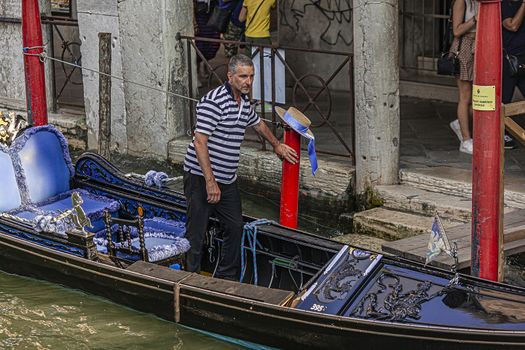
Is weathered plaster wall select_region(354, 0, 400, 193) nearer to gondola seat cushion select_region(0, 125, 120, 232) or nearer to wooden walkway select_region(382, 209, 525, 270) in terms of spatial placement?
wooden walkway select_region(382, 209, 525, 270)

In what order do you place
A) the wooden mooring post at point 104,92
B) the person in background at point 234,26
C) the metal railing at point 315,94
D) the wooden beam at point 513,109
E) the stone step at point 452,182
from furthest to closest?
1. the person in background at point 234,26
2. the wooden mooring post at point 104,92
3. the metal railing at point 315,94
4. the stone step at point 452,182
5. the wooden beam at point 513,109

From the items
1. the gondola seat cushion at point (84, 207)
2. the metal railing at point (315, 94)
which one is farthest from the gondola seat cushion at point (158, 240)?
the metal railing at point (315, 94)

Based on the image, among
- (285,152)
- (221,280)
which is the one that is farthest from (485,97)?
(221,280)

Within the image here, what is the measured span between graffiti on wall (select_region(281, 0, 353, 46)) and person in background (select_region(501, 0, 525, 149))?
310 centimetres

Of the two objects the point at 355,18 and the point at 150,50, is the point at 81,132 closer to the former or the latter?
the point at 150,50

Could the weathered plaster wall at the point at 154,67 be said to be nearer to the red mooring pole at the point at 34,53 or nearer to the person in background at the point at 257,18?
the person in background at the point at 257,18

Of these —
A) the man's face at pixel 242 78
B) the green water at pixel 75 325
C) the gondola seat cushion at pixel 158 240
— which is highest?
the man's face at pixel 242 78

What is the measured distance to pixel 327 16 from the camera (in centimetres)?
1182

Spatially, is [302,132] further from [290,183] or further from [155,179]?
[155,179]

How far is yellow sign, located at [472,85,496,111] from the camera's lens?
572 centimetres

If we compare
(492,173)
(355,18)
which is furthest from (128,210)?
(492,173)

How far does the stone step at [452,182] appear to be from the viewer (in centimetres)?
780

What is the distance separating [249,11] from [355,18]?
7.12 ft

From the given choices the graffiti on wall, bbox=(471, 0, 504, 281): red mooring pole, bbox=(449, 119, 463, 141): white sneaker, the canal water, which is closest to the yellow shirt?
the graffiti on wall
